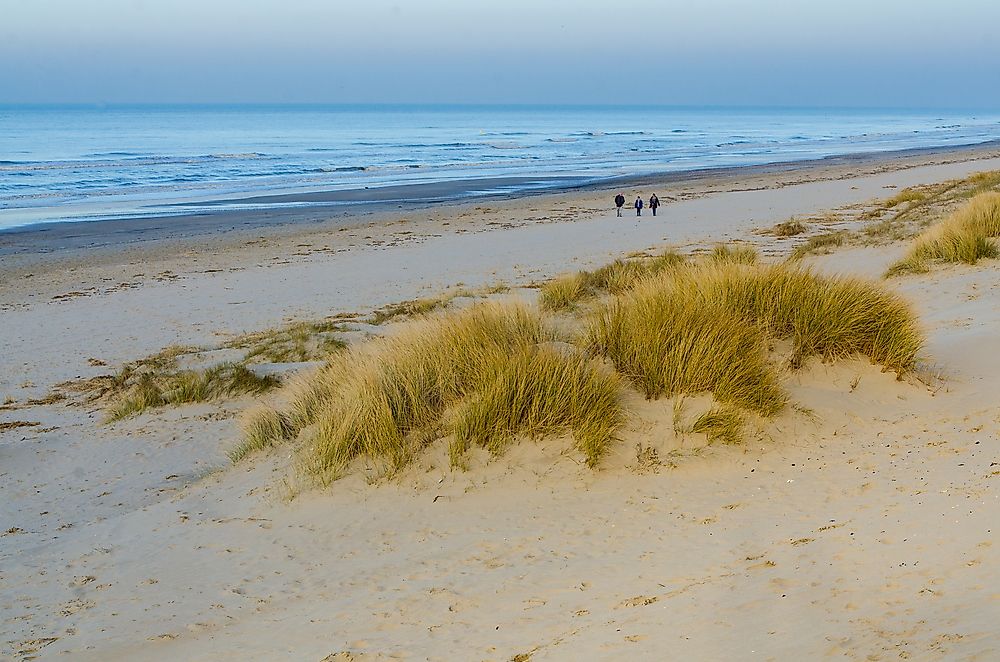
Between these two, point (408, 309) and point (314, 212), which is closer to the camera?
point (408, 309)

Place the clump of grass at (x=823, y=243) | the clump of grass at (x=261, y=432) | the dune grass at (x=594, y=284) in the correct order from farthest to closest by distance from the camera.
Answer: the clump of grass at (x=823, y=243) < the dune grass at (x=594, y=284) < the clump of grass at (x=261, y=432)

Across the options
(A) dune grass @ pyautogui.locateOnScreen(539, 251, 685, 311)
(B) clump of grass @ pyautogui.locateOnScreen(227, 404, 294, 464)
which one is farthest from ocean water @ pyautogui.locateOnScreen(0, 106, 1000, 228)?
(B) clump of grass @ pyautogui.locateOnScreen(227, 404, 294, 464)

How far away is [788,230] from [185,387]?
14953mm

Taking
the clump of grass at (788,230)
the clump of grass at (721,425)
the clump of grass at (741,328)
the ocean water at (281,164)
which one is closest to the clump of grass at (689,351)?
the clump of grass at (741,328)

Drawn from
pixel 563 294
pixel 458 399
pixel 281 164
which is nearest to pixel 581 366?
pixel 458 399

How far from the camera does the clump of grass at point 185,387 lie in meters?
9.10

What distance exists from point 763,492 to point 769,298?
7.50 feet

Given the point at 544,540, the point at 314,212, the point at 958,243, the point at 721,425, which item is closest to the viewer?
the point at 544,540

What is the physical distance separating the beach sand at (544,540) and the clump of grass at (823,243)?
22.4ft

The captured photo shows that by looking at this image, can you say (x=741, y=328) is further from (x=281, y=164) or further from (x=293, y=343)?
(x=281, y=164)

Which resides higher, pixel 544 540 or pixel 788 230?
pixel 788 230

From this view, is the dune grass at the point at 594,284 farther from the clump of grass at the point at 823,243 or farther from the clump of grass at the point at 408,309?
the clump of grass at the point at 823,243

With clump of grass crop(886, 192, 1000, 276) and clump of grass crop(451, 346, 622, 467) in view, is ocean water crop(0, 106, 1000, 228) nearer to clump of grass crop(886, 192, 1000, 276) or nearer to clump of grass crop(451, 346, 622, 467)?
clump of grass crop(886, 192, 1000, 276)

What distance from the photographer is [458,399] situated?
21.0ft
